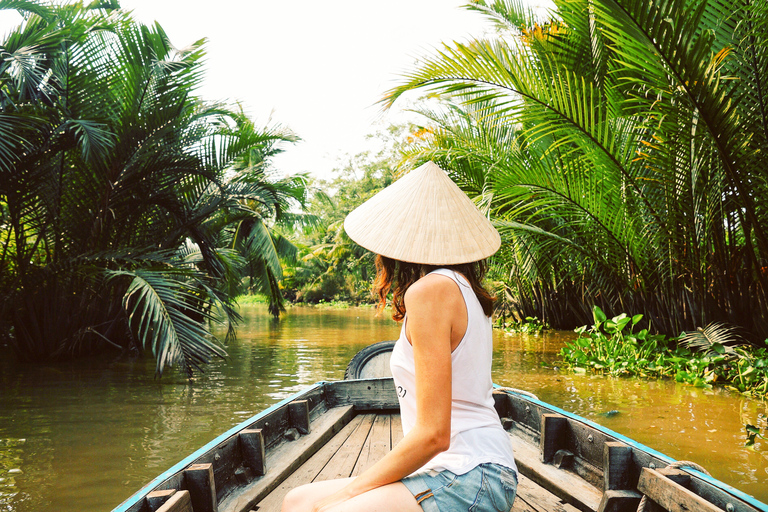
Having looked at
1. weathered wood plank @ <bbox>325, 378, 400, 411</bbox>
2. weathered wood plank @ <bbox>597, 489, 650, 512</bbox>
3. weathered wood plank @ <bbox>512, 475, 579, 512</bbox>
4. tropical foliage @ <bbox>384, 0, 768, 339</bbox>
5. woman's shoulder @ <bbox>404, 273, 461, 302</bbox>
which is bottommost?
weathered wood plank @ <bbox>512, 475, 579, 512</bbox>

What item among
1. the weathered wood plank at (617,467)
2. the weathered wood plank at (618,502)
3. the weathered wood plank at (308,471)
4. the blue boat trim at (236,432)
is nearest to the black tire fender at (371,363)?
the weathered wood plank at (308,471)

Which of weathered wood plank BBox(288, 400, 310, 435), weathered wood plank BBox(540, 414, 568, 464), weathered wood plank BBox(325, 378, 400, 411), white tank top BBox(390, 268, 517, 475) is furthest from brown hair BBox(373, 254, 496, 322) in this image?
weathered wood plank BBox(325, 378, 400, 411)

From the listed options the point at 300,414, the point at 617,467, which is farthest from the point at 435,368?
the point at 300,414

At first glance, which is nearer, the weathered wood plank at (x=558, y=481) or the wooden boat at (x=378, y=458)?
the wooden boat at (x=378, y=458)

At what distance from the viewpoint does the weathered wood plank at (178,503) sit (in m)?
1.82

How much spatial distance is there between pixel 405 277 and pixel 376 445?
2105mm

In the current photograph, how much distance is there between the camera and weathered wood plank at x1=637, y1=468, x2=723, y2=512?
6.26 ft

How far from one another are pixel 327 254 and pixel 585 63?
2694cm

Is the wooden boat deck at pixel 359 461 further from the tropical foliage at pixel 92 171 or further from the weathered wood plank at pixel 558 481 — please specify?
the tropical foliage at pixel 92 171

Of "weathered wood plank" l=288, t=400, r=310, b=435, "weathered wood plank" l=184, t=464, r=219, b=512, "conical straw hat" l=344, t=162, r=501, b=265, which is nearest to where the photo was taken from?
"conical straw hat" l=344, t=162, r=501, b=265

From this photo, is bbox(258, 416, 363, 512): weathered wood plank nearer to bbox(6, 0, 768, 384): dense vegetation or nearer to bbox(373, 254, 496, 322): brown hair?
bbox(373, 254, 496, 322): brown hair

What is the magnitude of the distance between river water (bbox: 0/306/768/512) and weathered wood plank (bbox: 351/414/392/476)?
1.81 metres

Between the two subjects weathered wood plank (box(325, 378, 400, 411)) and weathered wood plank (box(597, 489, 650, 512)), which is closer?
weathered wood plank (box(597, 489, 650, 512))

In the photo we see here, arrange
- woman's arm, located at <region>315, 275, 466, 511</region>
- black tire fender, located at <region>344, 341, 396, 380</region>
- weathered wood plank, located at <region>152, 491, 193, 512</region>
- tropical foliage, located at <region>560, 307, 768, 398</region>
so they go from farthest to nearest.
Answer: tropical foliage, located at <region>560, 307, 768, 398</region>
black tire fender, located at <region>344, 341, 396, 380</region>
weathered wood plank, located at <region>152, 491, 193, 512</region>
woman's arm, located at <region>315, 275, 466, 511</region>
